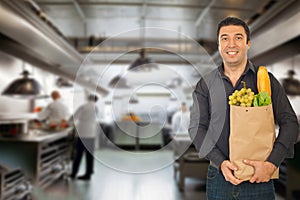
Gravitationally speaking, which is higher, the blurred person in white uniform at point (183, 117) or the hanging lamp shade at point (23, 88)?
the hanging lamp shade at point (23, 88)

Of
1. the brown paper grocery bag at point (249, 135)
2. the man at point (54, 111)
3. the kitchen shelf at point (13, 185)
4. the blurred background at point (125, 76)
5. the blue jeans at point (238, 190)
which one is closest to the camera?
the brown paper grocery bag at point (249, 135)

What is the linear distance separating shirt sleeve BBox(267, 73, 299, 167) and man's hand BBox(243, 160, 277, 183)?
16 millimetres

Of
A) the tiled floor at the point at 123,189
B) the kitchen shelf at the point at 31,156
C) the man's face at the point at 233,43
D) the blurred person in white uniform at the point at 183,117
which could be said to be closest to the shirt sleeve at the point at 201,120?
the man's face at the point at 233,43

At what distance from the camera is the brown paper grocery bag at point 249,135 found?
78cm

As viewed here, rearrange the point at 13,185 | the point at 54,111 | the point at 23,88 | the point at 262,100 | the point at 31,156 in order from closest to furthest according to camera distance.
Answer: the point at 262,100 < the point at 13,185 < the point at 31,156 < the point at 23,88 < the point at 54,111

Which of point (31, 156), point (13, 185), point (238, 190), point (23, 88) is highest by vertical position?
point (23, 88)

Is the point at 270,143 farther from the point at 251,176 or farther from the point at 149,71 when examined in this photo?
the point at 149,71

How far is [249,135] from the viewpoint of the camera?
78cm

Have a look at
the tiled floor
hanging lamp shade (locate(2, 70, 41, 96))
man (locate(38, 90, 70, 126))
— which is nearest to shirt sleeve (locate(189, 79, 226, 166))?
the tiled floor

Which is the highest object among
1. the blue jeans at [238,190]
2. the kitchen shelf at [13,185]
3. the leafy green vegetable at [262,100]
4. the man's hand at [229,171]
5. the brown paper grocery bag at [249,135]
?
the leafy green vegetable at [262,100]

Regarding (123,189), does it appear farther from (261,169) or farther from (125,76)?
(261,169)

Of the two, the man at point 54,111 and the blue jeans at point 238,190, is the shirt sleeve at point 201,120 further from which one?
the man at point 54,111

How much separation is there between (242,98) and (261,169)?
0.69 ft

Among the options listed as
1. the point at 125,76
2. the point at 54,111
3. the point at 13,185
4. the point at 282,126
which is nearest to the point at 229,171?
the point at 282,126
